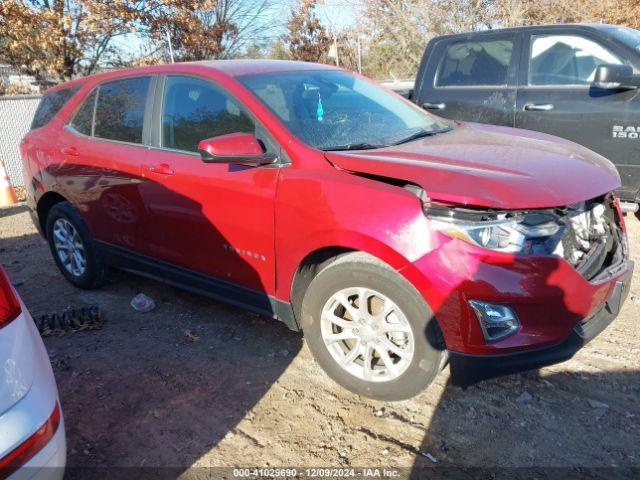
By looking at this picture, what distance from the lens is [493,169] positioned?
8.63ft

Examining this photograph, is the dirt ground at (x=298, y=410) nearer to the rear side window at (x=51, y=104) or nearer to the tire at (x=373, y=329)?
the tire at (x=373, y=329)


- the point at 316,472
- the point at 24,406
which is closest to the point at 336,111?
the point at 316,472

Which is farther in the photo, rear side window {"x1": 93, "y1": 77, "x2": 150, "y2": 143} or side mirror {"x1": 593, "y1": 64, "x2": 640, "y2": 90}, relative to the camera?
side mirror {"x1": 593, "y1": 64, "x2": 640, "y2": 90}

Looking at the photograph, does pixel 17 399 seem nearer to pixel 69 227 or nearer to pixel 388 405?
pixel 388 405

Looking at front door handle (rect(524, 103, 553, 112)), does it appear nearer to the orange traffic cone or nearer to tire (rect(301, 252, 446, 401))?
tire (rect(301, 252, 446, 401))

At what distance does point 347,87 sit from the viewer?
12.3 ft

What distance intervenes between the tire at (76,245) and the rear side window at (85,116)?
0.64 m

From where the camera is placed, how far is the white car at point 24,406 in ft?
5.79

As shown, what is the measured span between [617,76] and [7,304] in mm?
4696

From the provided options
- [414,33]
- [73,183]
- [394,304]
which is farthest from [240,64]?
[414,33]

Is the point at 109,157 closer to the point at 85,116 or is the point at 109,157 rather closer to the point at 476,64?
the point at 85,116

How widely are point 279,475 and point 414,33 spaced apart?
1758cm

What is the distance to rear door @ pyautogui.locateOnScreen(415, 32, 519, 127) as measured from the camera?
5.36 m

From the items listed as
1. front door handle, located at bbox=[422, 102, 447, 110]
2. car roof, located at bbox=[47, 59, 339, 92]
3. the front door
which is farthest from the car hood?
front door handle, located at bbox=[422, 102, 447, 110]
